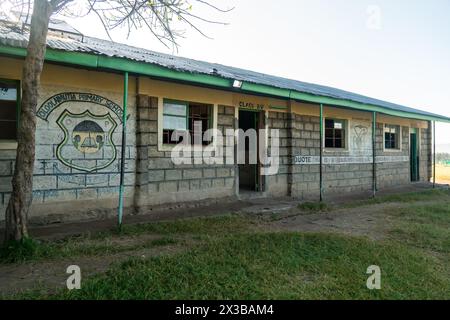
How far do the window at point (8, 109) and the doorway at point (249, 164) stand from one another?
19.2 feet

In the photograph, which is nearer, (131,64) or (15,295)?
(15,295)

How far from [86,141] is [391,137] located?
1258cm

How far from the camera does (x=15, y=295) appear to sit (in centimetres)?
352

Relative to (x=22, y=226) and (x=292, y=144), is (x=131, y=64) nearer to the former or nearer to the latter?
(x=22, y=226)

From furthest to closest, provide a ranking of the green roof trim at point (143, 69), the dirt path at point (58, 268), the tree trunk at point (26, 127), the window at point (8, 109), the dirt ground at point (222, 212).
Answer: the window at point (8, 109) → the green roof trim at point (143, 69) → the tree trunk at point (26, 127) → the dirt ground at point (222, 212) → the dirt path at point (58, 268)

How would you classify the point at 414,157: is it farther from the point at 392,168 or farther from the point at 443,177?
the point at 443,177

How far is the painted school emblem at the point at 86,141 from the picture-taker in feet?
22.8

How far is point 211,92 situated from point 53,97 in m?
3.65

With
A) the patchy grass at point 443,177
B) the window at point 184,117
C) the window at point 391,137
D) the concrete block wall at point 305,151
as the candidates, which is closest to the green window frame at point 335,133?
the concrete block wall at point 305,151

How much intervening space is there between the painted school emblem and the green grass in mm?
3185

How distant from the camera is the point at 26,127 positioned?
4.71 meters

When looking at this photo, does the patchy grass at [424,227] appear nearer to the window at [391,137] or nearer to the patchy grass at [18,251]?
the patchy grass at [18,251]

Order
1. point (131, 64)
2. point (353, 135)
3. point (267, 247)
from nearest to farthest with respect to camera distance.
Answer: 1. point (267, 247)
2. point (131, 64)
3. point (353, 135)
